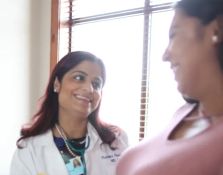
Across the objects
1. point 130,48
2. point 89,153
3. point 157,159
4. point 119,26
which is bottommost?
point 89,153

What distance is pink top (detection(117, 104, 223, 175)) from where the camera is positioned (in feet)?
1.85

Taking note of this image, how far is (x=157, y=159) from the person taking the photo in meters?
0.67

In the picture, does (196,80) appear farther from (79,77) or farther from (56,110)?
(56,110)

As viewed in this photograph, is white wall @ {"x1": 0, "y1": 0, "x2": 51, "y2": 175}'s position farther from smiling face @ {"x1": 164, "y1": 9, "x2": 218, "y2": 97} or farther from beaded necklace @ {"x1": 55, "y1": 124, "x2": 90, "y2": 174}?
smiling face @ {"x1": 164, "y1": 9, "x2": 218, "y2": 97}

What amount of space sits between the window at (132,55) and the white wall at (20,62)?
126 millimetres

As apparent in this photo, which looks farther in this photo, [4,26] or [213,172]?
[4,26]

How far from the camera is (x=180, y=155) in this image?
0.62m

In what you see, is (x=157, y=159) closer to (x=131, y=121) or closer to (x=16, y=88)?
(x=131, y=121)

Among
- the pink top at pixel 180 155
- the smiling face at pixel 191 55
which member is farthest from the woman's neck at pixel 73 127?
the smiling face at pixel 191 55

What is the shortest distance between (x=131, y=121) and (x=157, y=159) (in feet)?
4.52

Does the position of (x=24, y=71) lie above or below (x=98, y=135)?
above

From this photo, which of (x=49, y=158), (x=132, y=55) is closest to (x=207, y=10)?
(x=49, y=158)

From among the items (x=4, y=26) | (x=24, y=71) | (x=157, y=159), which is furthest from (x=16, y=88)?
(x=157, y=159)

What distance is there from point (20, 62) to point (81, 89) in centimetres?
106
